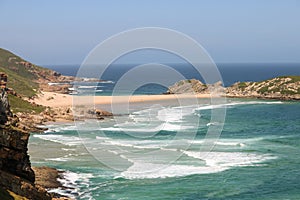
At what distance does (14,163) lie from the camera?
30.2 m

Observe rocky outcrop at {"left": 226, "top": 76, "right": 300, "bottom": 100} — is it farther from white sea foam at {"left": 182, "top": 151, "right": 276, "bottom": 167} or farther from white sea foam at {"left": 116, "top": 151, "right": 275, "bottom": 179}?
white sea foam at {"left": 116, "top": 151, "right": 275, "bottom": 179}

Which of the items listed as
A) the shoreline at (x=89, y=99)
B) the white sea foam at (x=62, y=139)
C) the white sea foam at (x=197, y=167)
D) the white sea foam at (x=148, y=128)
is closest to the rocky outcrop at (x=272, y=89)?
the shoreline at (x=89, y=99)

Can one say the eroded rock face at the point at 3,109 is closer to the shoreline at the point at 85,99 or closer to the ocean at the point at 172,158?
the ocean at the point at 172,158

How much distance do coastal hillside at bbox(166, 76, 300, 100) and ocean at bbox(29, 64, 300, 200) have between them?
48.7 metres

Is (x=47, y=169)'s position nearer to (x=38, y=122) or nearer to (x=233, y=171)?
(x=233, y=171)

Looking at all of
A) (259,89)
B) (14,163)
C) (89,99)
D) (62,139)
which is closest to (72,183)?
(14,163)

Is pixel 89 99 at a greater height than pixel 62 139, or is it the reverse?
pixel 89 99

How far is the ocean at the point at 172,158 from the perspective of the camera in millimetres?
40938

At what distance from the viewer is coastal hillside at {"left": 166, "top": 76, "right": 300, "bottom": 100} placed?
137125mm

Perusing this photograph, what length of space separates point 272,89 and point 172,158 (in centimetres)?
9673

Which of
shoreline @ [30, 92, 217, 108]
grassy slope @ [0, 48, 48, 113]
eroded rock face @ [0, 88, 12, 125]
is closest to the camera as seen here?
eroded rock face @ [0, 88, 12, 125]

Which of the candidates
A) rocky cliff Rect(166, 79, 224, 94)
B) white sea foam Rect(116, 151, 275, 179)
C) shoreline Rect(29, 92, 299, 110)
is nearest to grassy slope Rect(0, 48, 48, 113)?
shoreline Rect(29, 92, 299, 110)


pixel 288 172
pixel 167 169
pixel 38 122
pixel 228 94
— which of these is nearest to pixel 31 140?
pixel 38 122

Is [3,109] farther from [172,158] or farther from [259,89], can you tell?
[259,89]
